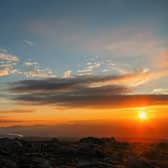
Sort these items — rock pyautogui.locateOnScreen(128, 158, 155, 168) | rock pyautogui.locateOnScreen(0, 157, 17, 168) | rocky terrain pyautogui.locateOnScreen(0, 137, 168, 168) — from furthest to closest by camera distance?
1. rock pyautogui.locateOnScreen(128, 158, 155, 168)
2. rocky terrain pyautogui.locateOnScreen(0, 137, 168, 168)
3. rock pyautogui.locateOnScreen(0, 157, 17, 168)

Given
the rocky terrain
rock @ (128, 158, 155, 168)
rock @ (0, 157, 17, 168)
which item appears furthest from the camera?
rock @ (128, 158, 155, 168)

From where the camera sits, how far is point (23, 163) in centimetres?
3503

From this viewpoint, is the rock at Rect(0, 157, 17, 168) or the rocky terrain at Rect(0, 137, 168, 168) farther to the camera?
the rocky terrain at Rect(0, 137, 168, 168)

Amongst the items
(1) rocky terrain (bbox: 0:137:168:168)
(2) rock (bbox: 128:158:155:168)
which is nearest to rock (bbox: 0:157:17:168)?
(1) rocky terrain (bbox: 0:137:168:168)

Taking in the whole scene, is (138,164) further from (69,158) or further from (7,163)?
(7,163)

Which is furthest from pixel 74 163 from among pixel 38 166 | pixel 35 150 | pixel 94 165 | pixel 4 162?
pixel 35 150

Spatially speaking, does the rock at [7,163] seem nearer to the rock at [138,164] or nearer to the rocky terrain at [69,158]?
the rocky terrain at [69,158]

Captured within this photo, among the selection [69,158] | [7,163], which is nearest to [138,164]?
[69,158]

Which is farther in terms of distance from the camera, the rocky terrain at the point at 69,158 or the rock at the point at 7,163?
the rocky terrain at the point at 69,158

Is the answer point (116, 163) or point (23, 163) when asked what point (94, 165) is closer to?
Answer: point (116, 163)

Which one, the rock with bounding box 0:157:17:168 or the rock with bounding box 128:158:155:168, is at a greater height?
the rock with bounding box 0:157:17:168

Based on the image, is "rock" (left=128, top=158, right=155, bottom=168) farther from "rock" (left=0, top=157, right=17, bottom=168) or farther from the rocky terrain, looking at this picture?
"rock" (left=0, top=157, right=17, bottom=168)

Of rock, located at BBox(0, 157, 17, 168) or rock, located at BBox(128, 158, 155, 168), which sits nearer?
rock, located at BBox(0, 157, 17, 168)

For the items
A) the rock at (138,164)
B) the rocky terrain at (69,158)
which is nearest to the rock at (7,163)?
the rocky terrain at (69,158)
